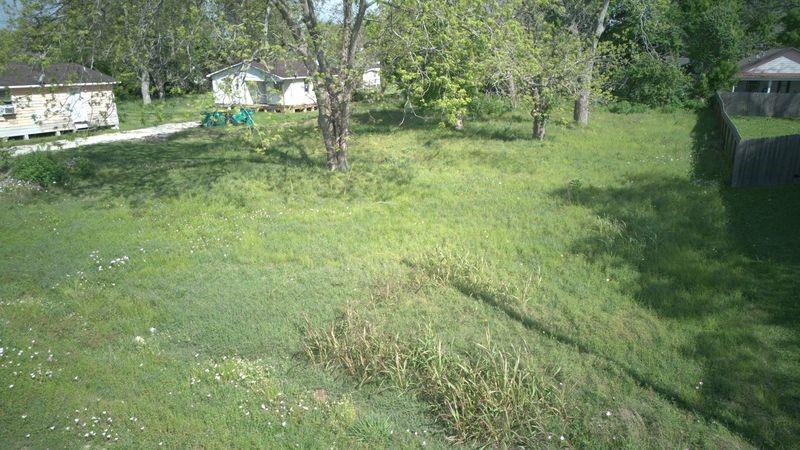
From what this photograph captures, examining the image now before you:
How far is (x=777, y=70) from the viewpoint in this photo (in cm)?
3194

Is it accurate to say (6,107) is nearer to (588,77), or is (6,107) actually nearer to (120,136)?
(120,136)

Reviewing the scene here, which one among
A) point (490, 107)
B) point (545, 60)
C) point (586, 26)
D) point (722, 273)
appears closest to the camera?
point (722, 273)

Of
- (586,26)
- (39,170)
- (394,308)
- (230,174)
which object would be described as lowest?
(394,308)

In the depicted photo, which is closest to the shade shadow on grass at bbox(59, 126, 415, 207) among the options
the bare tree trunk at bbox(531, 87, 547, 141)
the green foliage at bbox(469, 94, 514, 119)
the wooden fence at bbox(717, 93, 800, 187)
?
the bare tree trunk at bbox(531, 87, 547, 141)

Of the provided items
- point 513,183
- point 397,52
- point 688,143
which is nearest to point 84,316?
point 513,183

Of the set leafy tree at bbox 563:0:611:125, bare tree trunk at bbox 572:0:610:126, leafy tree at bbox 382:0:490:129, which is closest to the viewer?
leafy tree at bbox 382:0:490:129

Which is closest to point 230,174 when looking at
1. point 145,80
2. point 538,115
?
point 145,80

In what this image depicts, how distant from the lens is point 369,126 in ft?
81.6

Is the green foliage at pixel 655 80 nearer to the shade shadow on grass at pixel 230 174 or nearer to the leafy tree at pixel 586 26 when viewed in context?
the leafy tree at pixel 586 26

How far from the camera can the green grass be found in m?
19.8

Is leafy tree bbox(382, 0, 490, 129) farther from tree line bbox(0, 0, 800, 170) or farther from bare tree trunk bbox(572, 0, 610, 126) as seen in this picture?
bare tree trunk bbox(572, 0, 610, 126)

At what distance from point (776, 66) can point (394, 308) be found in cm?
3497

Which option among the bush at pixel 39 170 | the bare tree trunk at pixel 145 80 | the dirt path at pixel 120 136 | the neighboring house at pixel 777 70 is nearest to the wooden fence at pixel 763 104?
the neighboring house at pixel 777 70

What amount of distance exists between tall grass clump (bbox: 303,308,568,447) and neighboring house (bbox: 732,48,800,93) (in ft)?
110
